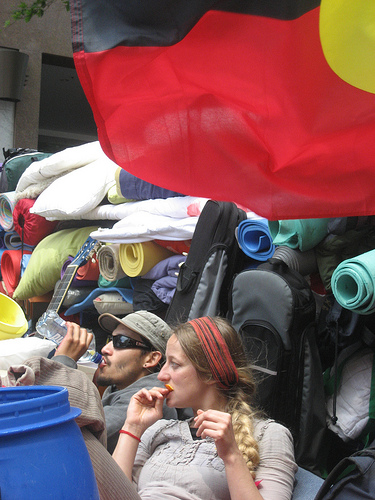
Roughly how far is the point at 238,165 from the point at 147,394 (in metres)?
0.80

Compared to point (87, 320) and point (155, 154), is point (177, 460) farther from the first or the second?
point (87, 320)

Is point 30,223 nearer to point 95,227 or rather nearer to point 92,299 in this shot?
point 95,227

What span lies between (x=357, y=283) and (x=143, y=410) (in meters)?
0.94

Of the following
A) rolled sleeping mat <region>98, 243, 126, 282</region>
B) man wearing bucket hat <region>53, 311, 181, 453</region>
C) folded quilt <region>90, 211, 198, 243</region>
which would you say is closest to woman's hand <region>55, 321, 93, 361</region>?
man wearing bucket hat <region>53, 311, 181, 453</region>

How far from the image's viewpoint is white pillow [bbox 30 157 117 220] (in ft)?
13.4

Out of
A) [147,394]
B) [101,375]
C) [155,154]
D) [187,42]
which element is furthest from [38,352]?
[187,42]

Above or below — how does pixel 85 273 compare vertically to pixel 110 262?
below

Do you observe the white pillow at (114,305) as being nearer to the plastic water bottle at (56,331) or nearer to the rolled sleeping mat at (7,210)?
the plastic water bottle at (56,331)

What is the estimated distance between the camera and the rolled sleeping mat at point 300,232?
2.65 metres

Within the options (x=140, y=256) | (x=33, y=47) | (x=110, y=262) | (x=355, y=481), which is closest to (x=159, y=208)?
(x=140, y=256)

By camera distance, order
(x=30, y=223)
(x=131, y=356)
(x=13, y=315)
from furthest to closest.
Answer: (x=30, y=223) < (x=13, y=315) < (x=131, y=356)

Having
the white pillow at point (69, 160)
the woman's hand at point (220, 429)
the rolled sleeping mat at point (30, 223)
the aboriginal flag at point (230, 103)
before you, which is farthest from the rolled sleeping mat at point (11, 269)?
the woman's hand at point (220, 429)

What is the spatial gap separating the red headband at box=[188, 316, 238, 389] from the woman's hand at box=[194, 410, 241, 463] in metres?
0.39

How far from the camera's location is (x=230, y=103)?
1.67m
